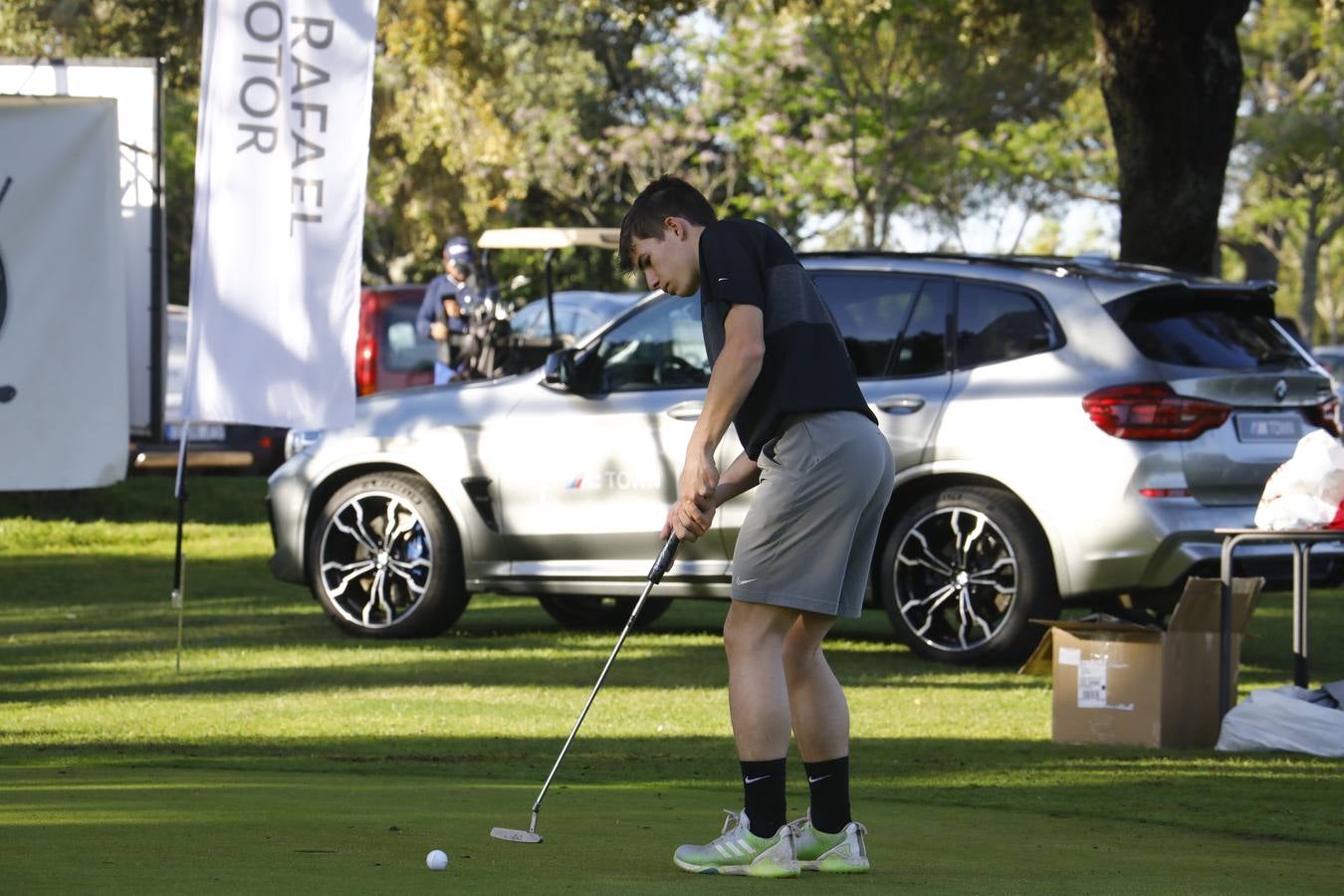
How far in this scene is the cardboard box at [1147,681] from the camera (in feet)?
28.3

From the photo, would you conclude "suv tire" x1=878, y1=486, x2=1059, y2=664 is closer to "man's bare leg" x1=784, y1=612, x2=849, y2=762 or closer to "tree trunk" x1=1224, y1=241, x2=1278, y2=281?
"man's bare leg" x1=784, y1=612, x2=849, y2=762

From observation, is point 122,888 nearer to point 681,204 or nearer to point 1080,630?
point 681,204

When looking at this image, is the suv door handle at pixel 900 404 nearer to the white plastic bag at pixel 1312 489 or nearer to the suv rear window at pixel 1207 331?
the suv rear window at pixel 1207 331

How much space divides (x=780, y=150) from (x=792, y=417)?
121 ft

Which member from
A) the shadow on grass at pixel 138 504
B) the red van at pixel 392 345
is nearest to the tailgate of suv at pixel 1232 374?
the shadow on grass at pixel 138 504

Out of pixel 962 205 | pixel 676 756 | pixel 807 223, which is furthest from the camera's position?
pixel 962 205

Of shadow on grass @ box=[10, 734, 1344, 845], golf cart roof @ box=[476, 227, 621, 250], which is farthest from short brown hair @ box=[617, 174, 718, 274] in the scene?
golf cart roof @ box=[476, 227, 621, 250]

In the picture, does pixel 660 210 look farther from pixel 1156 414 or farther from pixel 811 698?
pixel 1156 414

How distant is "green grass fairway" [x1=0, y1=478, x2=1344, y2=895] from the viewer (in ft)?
17.6

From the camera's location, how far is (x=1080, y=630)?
886 centimetres

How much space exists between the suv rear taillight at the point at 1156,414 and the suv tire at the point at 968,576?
0.65 metres

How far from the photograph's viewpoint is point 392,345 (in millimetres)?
22016

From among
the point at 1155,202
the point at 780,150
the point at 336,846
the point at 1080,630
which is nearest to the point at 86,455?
the point at 1080,630

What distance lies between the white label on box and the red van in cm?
1366
